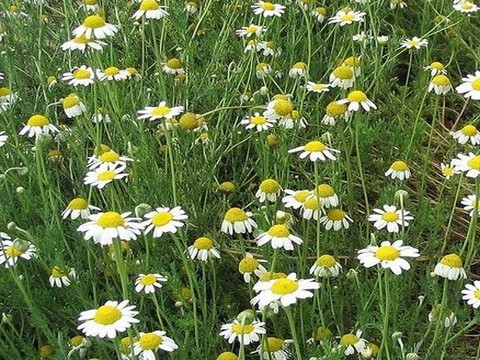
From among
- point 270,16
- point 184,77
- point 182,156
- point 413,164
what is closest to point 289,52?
point 270,16

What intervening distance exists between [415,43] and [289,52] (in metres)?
0.46

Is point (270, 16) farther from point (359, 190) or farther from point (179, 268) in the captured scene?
point (179, 268)

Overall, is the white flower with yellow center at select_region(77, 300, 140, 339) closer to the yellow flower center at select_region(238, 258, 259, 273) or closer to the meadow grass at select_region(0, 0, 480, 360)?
the meadow grass at select_region(0, 0, 480, 360)

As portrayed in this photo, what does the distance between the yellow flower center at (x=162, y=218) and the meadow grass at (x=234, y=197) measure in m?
0.02

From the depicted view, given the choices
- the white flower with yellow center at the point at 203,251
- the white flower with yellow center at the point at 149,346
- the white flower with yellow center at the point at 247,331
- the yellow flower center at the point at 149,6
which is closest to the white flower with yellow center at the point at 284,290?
the white flower with yellow center at the point at 247,331

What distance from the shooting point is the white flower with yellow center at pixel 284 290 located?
5.17ft

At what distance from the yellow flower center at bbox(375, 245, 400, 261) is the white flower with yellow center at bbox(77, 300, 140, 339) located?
53 centimetres

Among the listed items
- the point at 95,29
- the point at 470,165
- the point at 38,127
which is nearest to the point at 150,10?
the point at 95,29

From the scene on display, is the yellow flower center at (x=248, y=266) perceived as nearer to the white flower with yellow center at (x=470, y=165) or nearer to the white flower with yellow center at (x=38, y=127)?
the white flower with yellow center at (x=470, y=165)

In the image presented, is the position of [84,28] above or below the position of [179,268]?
above

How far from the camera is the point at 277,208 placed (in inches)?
88.1

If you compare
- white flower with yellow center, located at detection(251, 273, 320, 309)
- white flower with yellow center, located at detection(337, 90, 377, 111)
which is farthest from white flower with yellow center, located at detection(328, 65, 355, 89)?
white flower with yellow center, located at detection(251, 273, 320, 309)

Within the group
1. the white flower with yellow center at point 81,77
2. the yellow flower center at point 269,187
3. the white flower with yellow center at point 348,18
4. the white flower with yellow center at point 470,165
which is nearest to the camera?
the white flower with yellow center at point 470,165

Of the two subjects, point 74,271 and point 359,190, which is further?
point 359,190
